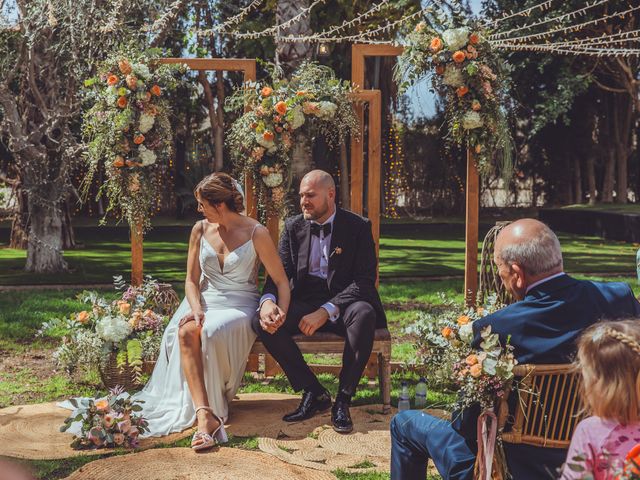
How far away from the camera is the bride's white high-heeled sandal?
14.7 feet

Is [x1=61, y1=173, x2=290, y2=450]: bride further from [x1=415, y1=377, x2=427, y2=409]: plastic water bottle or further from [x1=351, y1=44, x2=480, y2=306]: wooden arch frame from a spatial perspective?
[x1=351, y1=44, x2=480, y2=306]: wooden arch frame

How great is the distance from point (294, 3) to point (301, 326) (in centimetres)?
479

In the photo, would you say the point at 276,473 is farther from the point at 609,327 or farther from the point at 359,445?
the point at 609,327

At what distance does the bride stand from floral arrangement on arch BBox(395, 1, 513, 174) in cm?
159

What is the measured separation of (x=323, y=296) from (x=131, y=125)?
75.0 inches

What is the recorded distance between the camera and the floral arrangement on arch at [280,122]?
5758mm

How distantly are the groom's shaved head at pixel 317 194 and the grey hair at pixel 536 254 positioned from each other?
2.58 meters

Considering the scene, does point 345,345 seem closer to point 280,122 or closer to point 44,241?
point 280,122

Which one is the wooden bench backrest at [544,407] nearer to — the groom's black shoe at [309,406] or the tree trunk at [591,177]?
the groom's black shoe at [309,406]

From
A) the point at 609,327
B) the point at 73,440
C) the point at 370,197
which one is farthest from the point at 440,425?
the point at 370,197

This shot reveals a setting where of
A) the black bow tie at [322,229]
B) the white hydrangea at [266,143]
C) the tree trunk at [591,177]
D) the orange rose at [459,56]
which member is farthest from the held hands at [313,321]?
the tree trunk at [591,177]

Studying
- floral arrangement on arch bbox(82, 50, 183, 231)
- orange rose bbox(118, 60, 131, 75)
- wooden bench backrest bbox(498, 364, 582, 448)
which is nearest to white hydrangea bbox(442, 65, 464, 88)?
floral arrangement on arch bbox(82, 50, 183, 231)

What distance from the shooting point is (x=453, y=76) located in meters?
5.66

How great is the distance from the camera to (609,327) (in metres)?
2.12
